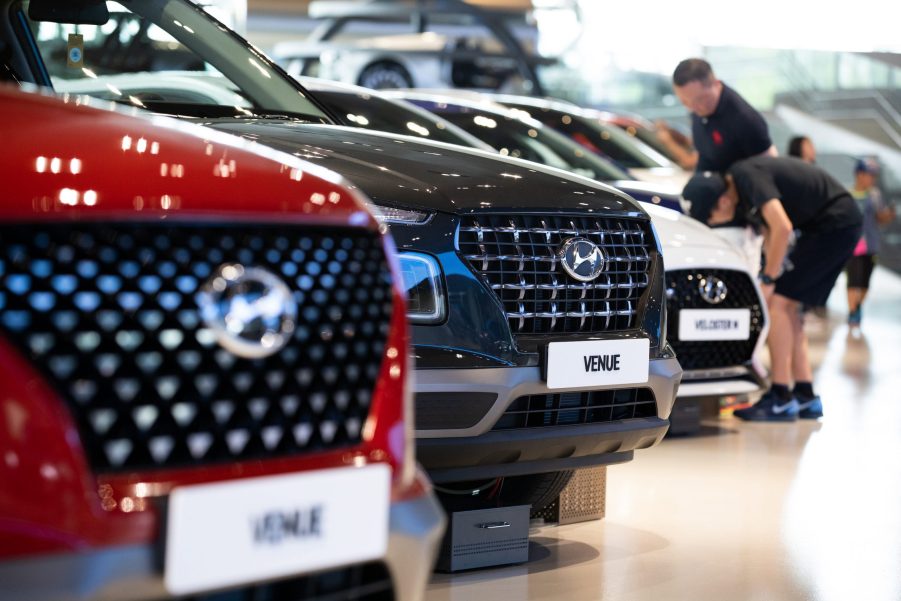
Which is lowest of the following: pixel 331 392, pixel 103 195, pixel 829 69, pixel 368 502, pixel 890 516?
pixel 890 516

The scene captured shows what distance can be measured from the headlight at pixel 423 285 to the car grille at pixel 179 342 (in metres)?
1.12

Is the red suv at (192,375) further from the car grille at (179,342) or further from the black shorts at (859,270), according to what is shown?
the black shorts at (859,270)

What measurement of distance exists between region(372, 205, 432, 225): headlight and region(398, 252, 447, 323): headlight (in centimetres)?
8

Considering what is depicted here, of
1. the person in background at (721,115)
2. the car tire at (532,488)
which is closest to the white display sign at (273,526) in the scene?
the car tire at (532,488)

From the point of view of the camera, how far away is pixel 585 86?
62.8ft

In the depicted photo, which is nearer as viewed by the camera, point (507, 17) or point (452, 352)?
point (452, 352)

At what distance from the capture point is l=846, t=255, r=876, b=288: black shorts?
12148mm

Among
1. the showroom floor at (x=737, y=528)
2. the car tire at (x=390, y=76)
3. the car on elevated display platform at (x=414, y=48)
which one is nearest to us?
the showroom floor at (x=737, y=528)

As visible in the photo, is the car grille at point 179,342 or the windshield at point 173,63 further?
the windshield at point 173,63

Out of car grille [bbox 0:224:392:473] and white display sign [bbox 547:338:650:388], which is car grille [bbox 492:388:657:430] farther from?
car grille [bbox 0:224:392:473]

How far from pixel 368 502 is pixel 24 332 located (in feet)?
1.69

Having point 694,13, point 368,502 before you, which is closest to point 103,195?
point 368,502

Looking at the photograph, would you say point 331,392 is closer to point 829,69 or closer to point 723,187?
point 723,187

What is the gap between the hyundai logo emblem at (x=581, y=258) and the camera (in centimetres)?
313
